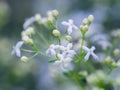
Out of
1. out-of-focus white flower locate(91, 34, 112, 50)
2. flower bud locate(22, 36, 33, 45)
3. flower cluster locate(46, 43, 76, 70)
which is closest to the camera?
flower cluster locate(46, 43, 76, 70)

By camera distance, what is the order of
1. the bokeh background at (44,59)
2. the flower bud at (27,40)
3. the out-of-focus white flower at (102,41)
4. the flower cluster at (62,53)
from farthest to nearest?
the bokeh background at (44,59) < the out-of-focus white flower at (102,41) < the flower bud at (27,40) < the flower cluster at (62,53)

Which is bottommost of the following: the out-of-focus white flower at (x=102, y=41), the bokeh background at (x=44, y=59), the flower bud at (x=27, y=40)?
the flower bud at (x=27, y=40)

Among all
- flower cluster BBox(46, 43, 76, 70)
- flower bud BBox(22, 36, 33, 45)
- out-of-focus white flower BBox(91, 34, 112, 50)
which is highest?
out-of-focus white flower BBox(91, 34, 112, 50)

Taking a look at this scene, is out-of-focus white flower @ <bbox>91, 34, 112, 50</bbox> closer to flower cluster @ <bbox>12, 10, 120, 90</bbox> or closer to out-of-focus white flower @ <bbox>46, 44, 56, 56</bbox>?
flower cluster @ <bbox>12, 10, 120, 90</bbox>

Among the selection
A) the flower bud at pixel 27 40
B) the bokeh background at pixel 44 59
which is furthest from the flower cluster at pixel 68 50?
the bokeh background at pixel 44 59

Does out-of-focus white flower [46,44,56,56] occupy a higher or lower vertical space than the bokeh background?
lower

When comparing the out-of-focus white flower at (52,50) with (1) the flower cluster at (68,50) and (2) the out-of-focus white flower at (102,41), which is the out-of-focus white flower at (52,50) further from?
(2) the out-of-focus white flower at (102,41)

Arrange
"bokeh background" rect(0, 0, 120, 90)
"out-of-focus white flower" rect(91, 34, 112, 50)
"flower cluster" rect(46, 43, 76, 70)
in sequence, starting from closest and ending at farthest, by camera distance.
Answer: "flower cluster" rect(46, 43, 76, 70) → "out-of-focus white flower" rect(91, 34, 112, 50) → "bokeh background" rect(0, 0, 120, 90)

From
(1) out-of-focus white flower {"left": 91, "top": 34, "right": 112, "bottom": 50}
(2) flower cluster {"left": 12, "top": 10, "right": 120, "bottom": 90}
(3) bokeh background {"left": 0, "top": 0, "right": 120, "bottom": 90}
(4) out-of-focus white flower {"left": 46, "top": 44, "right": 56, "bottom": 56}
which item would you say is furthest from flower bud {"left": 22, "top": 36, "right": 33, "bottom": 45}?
(3) bokeh background {"left": 0, "top": 0, "right": 120, "bottom": 90}

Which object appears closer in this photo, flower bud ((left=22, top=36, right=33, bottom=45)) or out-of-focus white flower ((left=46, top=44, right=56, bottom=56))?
out-of-focus white flower ((left=46, top=44, right=56, bottom=56))

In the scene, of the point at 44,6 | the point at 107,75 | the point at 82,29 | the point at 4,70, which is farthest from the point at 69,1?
the point at 82,29

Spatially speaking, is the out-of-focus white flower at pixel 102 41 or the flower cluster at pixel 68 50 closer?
the flower cluster at pixel 68 50
